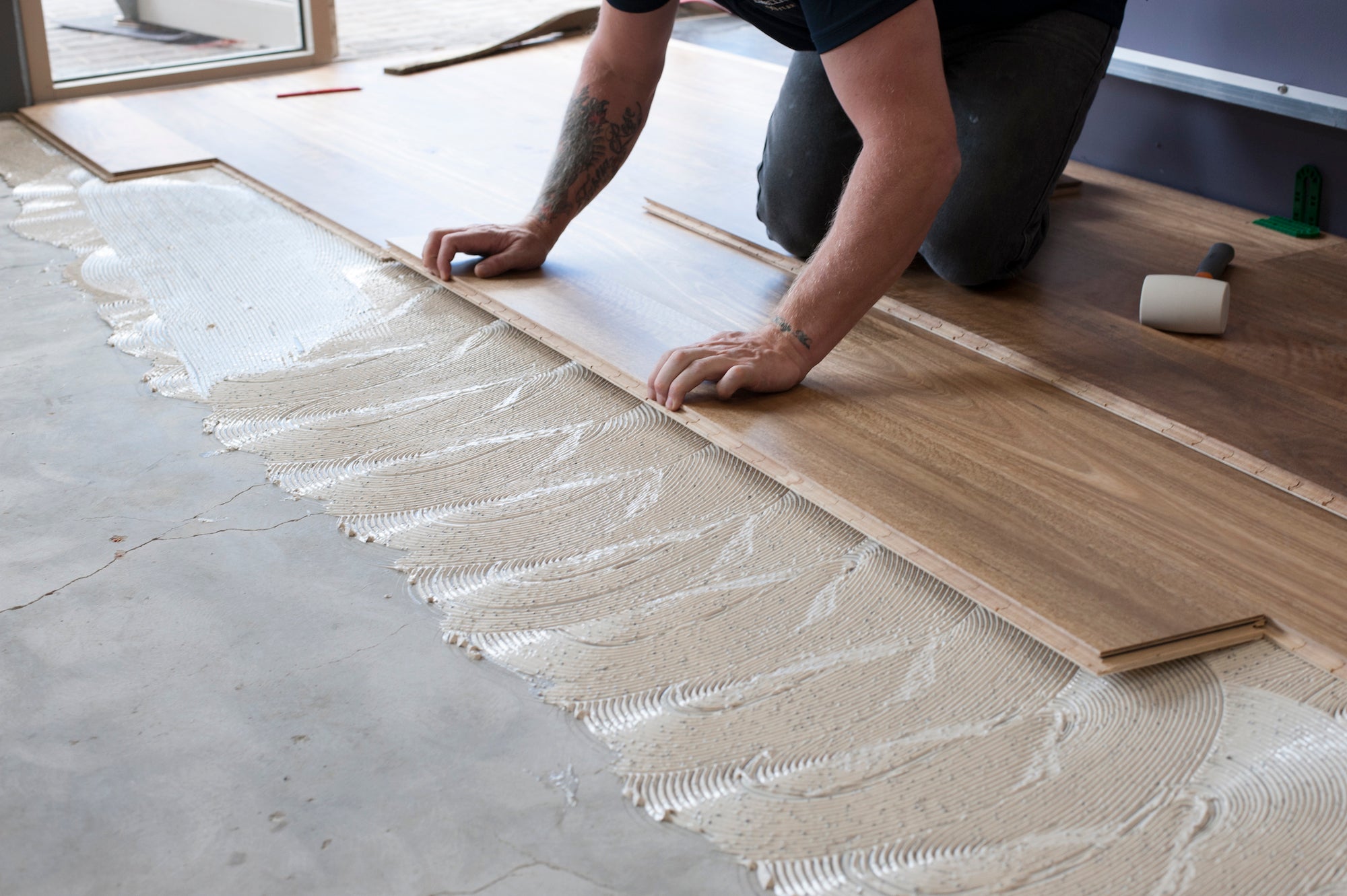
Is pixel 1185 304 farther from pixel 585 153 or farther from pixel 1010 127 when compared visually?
pixel 585 153

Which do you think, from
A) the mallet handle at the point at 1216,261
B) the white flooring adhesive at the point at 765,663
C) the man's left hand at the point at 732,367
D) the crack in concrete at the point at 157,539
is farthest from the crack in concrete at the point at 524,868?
the mallet handle at the point at 1216,261

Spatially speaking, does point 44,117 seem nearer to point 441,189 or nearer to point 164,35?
point 164,35

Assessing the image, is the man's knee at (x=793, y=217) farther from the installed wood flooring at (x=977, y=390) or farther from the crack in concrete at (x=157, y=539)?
the crack in concrete at (x=157, y=539)

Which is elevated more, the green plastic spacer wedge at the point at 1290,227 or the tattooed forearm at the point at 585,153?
the tattooed forearm at the point at 585,153

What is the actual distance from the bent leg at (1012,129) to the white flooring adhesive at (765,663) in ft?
2.55

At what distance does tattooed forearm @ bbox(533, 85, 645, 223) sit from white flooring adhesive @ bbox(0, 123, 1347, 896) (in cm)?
36

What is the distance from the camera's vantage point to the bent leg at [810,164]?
2.39 m

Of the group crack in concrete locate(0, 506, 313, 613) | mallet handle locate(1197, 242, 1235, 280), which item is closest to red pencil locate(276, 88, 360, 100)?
crack in concrete locate(0, 506, 313, 613)

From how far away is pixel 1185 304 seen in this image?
2.03 m

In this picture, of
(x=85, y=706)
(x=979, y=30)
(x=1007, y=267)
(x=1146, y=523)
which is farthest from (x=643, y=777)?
(x=979, y=30)

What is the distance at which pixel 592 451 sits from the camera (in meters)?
1.74

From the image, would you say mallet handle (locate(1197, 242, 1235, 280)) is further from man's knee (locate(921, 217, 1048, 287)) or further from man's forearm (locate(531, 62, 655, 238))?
man's forearm (locate(531, 62, 655, 238))

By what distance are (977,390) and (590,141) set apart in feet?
2.98

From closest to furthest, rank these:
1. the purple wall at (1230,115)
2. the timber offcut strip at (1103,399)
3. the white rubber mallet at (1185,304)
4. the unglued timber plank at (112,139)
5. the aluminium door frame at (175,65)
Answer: the timber offcut strip at (1103,399), the white rubber mallet at (1185,304), the purple wall at (1230,115), the unglued timber plank at (112,139), the aluminium door frame at (175,65)
